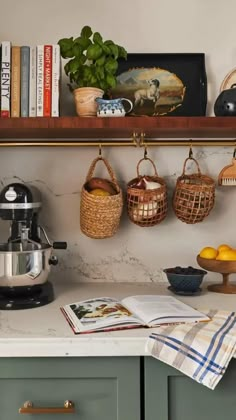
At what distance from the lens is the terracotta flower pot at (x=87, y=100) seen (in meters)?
1.70

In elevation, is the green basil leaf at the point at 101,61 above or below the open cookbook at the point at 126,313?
above

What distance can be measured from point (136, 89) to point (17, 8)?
0.57 metres

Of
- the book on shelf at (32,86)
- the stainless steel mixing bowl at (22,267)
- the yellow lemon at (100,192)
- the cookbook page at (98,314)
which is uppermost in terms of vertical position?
the book on shelf at (32,86)

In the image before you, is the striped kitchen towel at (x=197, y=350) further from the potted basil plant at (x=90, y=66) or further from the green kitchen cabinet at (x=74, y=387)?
the potted basil plant at (x=90, y=66)

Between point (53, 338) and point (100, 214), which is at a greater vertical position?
point (100, 214)

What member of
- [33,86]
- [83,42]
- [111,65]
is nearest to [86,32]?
[83,42]

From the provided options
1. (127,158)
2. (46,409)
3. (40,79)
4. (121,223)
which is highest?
(40,79)

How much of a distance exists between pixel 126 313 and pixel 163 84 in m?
0.92

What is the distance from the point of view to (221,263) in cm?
173

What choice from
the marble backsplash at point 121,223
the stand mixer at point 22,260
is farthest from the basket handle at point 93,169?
the stand mixer at point 22,260

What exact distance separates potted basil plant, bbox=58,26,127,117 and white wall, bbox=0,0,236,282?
21cm

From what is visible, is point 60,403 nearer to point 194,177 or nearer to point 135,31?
point 194,177

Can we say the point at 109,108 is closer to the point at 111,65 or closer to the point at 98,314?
the point at 111,65

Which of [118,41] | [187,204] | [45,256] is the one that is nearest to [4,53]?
[118,41]
